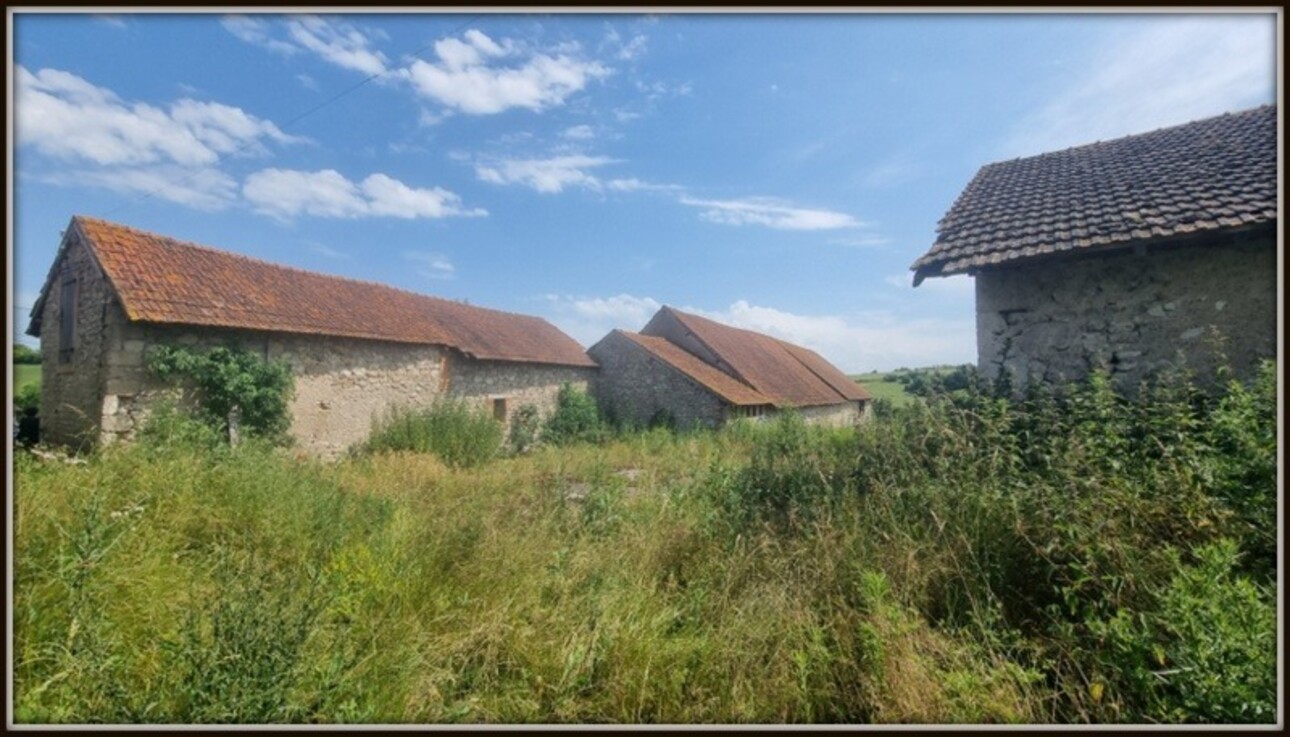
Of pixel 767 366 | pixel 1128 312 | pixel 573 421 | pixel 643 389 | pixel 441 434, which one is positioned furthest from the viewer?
pixel 767 366

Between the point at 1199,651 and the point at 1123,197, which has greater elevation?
the point at 1123,197

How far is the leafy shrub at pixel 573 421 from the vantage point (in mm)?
17766

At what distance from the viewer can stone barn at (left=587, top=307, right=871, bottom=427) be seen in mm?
18156

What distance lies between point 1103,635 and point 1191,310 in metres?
4.89

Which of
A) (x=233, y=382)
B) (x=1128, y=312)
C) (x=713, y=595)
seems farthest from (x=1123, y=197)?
(x=233, y=382)

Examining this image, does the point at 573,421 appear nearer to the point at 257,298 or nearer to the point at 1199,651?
the point at 257,298

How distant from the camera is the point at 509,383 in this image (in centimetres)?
1741

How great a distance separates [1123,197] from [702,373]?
13.2 meters

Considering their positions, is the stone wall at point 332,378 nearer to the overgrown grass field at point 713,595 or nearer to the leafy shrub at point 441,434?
the leafy shrub at point 441,434

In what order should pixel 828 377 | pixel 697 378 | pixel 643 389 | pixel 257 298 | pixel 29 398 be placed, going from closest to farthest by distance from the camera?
pixel 257 298, pixel 29 398, pixel 697 378, pixel 643 389, pixel 828 377

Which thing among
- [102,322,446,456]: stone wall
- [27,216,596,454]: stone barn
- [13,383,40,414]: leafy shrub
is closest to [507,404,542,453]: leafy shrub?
[27,216,596,454]: stone barn

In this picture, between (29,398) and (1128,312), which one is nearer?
(1128,312)

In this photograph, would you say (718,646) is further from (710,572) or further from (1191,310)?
(1191,310)

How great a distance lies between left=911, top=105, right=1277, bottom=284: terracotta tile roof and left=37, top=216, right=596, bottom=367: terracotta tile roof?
11709 millimetres
